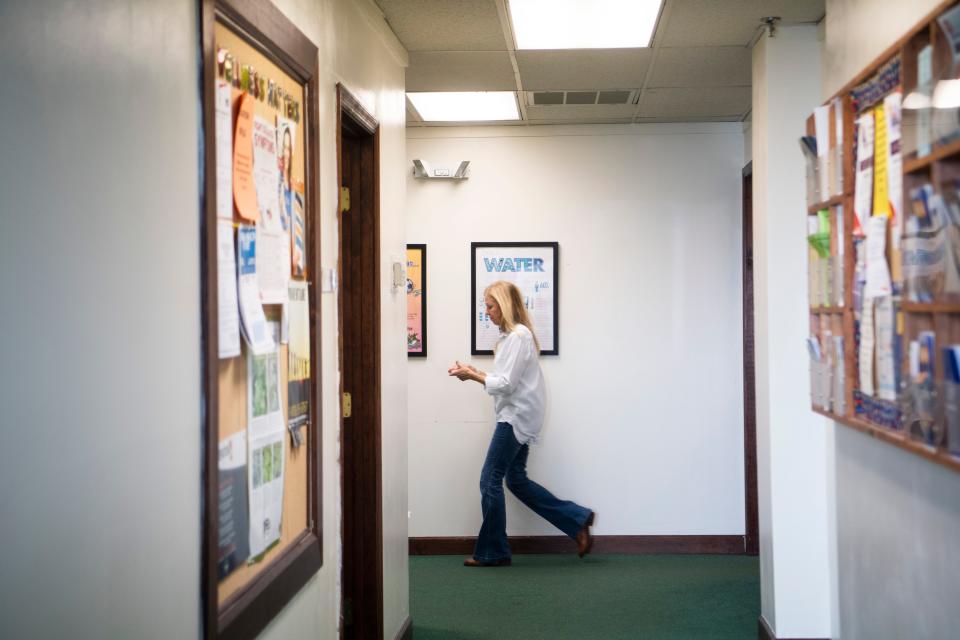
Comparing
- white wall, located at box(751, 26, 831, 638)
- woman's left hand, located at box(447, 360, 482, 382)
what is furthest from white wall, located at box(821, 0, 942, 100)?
woman's left hand, located at box(447, 360, 482, 382)

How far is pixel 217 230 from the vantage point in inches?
70.7

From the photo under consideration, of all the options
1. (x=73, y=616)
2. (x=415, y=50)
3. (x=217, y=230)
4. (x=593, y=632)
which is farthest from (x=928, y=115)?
(x=593, y=632)

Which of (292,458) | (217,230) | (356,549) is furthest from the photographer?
(356,549)

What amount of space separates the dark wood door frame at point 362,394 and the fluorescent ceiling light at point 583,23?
0.80 meters

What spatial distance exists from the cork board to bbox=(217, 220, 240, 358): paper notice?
0.12 ft

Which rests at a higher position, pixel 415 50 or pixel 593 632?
pixel 415 50

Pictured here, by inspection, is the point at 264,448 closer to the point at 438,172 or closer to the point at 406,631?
the point at 406,631

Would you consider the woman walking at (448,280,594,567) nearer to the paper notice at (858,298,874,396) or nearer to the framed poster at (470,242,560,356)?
the framed poster at (470,242,560,356)


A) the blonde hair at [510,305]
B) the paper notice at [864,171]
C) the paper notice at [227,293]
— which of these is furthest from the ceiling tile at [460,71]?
the paper notice at [227,293]

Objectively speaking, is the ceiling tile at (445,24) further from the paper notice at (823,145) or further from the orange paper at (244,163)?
the orange paper at (244,163)

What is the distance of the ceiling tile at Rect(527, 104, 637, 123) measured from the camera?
210 inches

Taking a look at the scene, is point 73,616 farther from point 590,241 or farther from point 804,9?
point 590,241

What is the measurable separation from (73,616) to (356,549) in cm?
236

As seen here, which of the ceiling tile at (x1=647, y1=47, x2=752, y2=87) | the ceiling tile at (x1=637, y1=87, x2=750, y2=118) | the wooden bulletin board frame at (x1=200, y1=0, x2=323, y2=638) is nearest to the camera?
the wooden bulletin board frame at (x1=200, y1=0, x2=323, y2=638)
